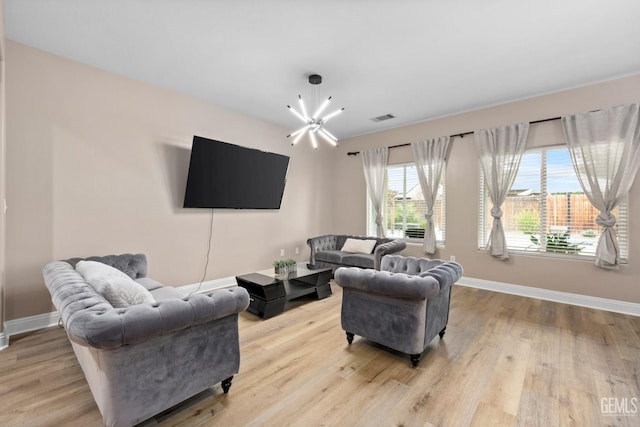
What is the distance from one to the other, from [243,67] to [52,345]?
3.56 meters

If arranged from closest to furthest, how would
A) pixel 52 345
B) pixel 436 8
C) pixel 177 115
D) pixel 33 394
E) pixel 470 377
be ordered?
pixel 33 394 → pixel 470 377 → pixel 436 8 → pixel 52 345 → pixel 177 115

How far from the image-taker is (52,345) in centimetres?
271

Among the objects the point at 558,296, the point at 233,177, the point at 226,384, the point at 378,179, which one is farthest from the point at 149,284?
the point at 558,296

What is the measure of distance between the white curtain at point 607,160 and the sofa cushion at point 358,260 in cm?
308

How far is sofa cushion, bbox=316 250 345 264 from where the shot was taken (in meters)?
5.23

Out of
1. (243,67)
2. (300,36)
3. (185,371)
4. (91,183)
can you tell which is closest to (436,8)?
(300,36)

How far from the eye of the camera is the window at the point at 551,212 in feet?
12.9

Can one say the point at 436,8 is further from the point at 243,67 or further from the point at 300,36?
the point at 243,67

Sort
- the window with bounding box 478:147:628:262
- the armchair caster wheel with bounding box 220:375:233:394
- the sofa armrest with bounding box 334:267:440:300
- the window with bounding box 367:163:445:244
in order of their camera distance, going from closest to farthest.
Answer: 1. the armchair caster wheel with bounding box 220:375:233:394
2. the sofa armrest with bounding box 334:267:440:300
3. the window with bounding box 478:147:628:262
4. the window with bounding box 367:163:445:244

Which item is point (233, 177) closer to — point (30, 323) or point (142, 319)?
point (30, 323)

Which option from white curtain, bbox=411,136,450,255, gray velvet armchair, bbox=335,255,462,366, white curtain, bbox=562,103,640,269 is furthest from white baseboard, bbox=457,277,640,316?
gray velvet armchair, bbox=335,255,462,366

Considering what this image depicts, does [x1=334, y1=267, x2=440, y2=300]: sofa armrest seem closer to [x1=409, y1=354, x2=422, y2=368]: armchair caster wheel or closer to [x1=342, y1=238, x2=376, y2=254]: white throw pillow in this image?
[x1=409, y1=354, x2=422, y2=368]: armchair caster wheel

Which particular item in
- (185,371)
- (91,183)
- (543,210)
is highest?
(91,183)

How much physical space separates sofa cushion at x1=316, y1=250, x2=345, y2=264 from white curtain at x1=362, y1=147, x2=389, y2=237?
121 cm
